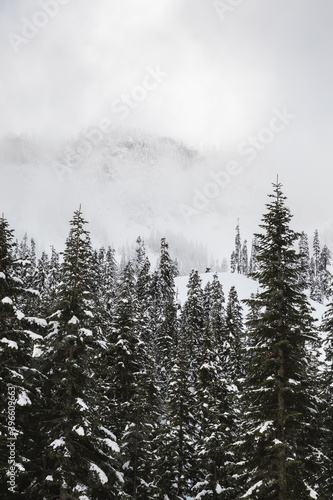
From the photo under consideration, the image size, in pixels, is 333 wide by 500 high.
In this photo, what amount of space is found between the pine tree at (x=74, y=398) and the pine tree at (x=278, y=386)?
538 cm

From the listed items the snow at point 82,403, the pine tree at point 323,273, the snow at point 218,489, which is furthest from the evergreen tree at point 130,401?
the pine tree at point 323,273

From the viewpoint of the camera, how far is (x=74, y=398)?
44.7ft

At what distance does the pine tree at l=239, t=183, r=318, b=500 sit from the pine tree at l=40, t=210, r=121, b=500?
538 centimetres

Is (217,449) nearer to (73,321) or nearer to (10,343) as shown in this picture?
(73,321)

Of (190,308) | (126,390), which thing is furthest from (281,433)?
(190,308)

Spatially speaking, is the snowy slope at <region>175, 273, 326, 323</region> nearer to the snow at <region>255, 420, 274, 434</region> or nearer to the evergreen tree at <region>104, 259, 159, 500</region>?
the evergreen tree at <region>104, 259, 159, 500</region>

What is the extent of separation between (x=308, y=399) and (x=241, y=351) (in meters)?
3.27

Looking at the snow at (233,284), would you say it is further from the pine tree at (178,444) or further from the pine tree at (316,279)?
the pine tree at (178,444)

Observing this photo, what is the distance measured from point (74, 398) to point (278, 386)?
24.4 ft

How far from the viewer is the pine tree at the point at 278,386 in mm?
13312

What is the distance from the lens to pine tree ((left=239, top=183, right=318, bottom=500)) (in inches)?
524

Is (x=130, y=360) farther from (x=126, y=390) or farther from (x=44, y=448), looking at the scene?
(x=44, y=448)

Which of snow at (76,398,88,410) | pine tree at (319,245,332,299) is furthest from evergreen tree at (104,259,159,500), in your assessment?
pine tree at (319,245,332,299)

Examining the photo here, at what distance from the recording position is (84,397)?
557 inches
